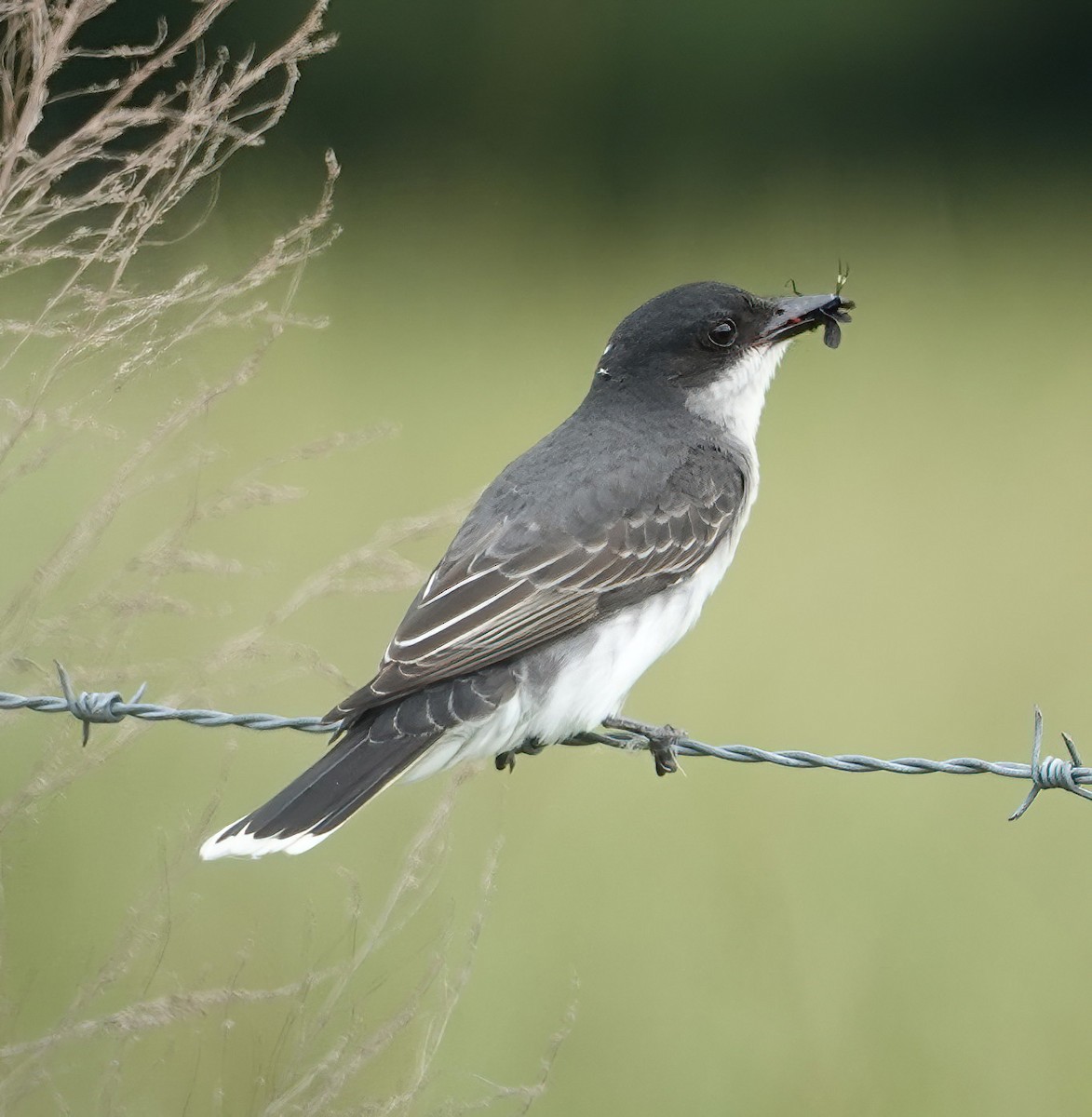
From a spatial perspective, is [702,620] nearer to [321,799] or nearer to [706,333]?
[706,333]

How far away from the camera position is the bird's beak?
457cm

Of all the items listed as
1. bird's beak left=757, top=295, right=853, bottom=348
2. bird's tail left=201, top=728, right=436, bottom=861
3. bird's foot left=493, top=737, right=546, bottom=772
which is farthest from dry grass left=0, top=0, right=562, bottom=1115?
bird's beak left=757, top=295, right=853, bottom=348

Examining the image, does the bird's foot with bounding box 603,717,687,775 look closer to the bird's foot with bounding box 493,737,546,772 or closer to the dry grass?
the bird's foot with bounding box 493,737,546,772

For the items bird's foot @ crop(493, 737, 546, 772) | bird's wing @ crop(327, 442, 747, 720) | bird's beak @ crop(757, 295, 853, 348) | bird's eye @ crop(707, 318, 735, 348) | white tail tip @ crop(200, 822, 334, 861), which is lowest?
white tail tip @ crop(200, 822, 334, 861)

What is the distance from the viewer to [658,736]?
408cm

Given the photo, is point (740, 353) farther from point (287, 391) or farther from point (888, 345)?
point (888, 345)

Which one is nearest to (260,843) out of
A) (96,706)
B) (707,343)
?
(96,706)

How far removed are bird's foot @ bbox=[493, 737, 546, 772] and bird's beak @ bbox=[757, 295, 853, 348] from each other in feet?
4.51

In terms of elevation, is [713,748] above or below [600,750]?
below

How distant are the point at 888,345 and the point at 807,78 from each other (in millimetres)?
2570

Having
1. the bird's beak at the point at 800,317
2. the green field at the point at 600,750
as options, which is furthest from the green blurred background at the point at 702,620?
the bird's beak at the point at 800,317

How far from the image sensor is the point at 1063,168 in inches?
360

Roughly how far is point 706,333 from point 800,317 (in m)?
0.27

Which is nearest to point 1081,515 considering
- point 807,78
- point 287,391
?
point 287,391
